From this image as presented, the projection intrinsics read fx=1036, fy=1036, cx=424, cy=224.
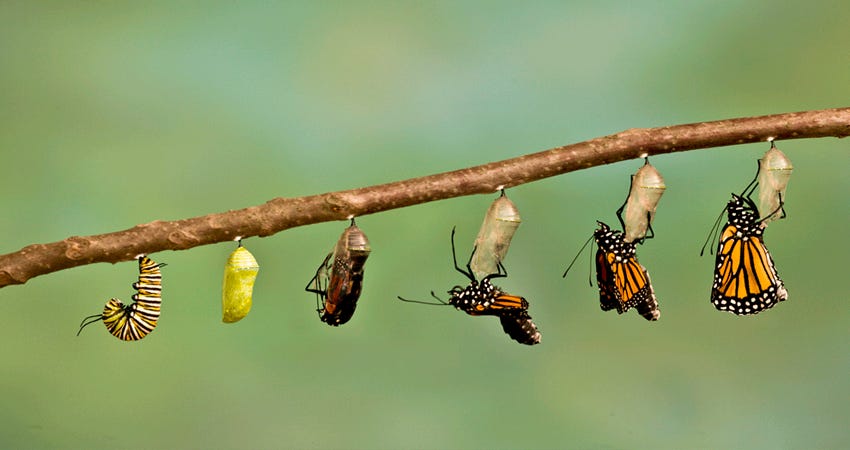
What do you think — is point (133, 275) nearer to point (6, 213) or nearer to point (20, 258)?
point (6, 213)

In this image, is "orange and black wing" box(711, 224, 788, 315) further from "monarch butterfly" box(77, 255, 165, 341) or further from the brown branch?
"monarch butterfly" box(77, 255, 165, 341)

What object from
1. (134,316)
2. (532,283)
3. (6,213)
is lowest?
(134,316)

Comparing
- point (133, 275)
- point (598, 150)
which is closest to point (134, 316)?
point (133, 275)

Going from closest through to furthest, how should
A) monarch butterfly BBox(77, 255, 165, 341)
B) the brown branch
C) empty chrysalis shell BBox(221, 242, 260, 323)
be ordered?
the brown branch → empty chrysalis shell BBox(221, 242, 260, 323) → monarch butterfly BBox(77, 255, 165, 341)

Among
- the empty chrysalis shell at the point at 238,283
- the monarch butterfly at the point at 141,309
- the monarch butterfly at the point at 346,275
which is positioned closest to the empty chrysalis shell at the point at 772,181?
the monarch butterfly at the point at 346,275

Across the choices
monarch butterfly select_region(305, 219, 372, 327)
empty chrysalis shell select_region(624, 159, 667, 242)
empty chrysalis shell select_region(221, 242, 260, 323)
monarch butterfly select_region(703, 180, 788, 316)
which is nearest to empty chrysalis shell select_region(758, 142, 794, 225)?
monarch butterfly select_region(703, 180, 788, 316)

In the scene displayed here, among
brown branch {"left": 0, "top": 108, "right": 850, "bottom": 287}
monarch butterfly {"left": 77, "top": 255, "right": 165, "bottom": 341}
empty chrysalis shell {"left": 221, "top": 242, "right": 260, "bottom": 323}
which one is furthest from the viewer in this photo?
monarch butterfly {"left": 77, "top": 255, "right": 165, "bottom": 341}
